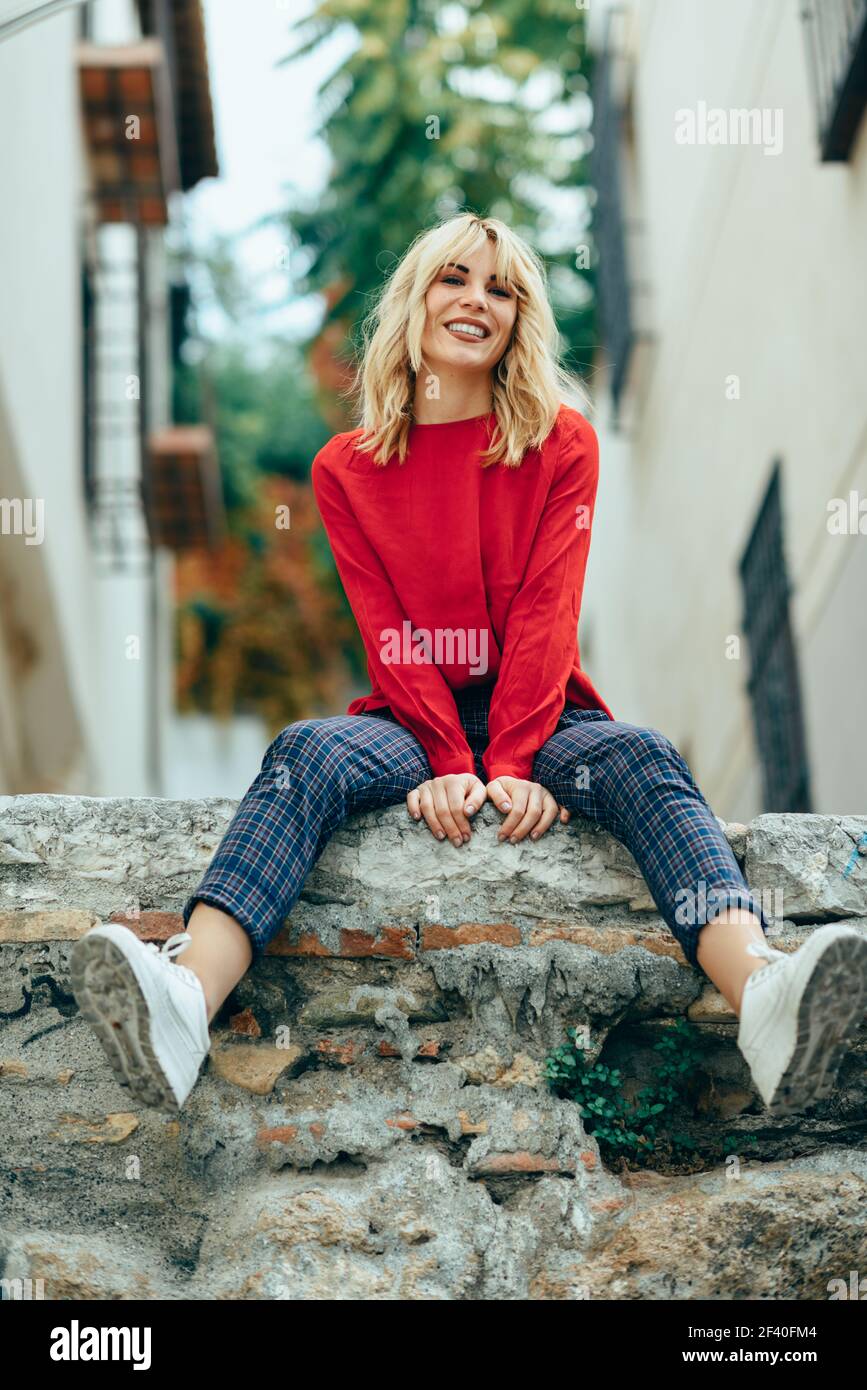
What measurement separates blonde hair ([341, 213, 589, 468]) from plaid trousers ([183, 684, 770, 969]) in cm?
60

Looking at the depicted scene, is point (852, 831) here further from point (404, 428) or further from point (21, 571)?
point (21, 571)

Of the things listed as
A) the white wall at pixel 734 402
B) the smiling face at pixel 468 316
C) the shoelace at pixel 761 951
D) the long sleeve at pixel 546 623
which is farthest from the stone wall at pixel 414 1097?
the white wall at pixel 734 402

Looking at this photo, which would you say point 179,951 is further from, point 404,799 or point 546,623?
point 546,623

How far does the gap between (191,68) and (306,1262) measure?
10.8m

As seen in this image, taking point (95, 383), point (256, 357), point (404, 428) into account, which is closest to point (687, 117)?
point (95, 383)

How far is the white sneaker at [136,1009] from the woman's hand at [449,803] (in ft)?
2.28

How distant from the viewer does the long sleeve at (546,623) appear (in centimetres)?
329

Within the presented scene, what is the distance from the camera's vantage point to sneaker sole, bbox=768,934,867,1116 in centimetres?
251

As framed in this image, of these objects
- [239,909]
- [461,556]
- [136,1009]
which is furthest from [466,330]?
[136,1009]

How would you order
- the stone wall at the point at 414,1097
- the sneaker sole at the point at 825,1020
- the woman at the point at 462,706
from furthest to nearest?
1. the stone wall at the point at 414,1097
2. the woman at the point at 462,706
3. the sneaker sole at the point at 825,1020

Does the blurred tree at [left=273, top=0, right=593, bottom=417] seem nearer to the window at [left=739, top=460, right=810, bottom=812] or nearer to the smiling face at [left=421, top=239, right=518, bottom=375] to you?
the window at [left=739, top=460, right=810, bottom=812]

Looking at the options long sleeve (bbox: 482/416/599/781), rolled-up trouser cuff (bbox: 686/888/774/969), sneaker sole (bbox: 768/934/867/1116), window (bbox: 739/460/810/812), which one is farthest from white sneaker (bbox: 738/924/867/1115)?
window (bbox: 739/460/810/812)

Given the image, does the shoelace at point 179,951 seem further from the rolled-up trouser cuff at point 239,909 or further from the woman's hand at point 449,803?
the woman's hand at point 449,803

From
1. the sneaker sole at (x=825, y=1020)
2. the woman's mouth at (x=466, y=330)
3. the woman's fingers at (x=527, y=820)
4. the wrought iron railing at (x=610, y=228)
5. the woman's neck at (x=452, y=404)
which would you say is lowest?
the sneaker sole at (x=825, y=1020)
